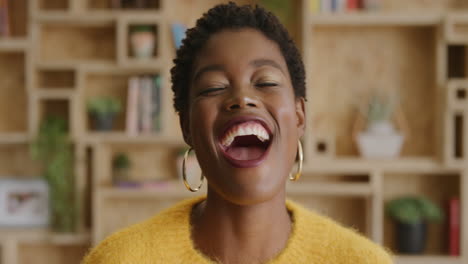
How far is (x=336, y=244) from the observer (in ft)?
3.12

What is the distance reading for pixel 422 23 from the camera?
8.87 feet

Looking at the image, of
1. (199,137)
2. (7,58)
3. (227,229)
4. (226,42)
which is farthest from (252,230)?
(7,58)

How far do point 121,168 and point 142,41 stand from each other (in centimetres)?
61

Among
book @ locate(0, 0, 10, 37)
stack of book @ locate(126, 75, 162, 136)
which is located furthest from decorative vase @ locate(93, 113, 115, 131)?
book @ locate(0, 0, 10, 37)

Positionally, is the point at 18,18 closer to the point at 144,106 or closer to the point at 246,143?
the point at 144,106

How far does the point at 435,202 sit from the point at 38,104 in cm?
196

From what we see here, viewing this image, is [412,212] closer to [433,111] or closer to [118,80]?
[433,111]

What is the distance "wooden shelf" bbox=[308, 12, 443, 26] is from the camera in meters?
2.69

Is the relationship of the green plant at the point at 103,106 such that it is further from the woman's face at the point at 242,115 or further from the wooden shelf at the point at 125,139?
the woman's face at the point at 242,115

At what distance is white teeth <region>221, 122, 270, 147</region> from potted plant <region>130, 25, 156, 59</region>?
204 cm

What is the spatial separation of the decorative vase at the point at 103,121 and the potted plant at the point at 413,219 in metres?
1.38

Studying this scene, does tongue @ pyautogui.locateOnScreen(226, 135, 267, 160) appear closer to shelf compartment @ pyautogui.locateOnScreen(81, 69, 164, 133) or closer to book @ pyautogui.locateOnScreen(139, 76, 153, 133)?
book @ pyautogui.locateOnScreen(139, 76, 153, 133)

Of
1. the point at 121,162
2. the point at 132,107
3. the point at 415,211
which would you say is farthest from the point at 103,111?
the point at 415,211

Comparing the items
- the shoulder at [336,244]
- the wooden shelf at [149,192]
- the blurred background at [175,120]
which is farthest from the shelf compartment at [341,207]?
the shoulder at [336,244]
